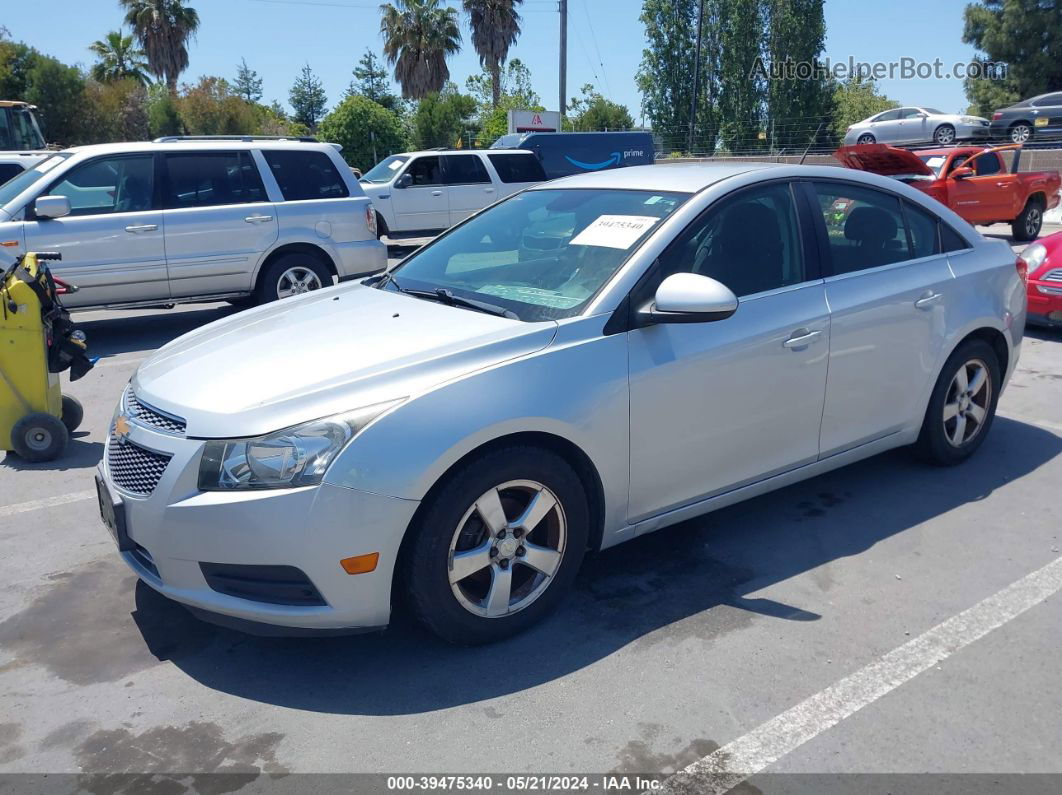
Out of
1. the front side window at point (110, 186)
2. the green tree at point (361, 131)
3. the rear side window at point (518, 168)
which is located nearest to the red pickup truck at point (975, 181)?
the rear side window at point (518, 168)

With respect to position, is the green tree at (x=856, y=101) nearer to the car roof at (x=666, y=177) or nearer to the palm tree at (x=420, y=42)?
the palm tree at (x=420, y=42)

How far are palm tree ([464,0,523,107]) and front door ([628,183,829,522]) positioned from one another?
40.9 m

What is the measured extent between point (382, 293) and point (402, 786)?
2.33m

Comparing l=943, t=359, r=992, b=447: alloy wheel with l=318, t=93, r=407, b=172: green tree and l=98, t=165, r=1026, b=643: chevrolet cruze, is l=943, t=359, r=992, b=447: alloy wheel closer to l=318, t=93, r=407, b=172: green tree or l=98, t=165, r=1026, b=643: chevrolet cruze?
l=98, t=165, r=1026, b=643: chevrolet cruze

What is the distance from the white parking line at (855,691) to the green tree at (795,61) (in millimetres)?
52754

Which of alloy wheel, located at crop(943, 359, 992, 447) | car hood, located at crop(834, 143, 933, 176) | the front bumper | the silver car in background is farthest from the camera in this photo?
the silver car in background

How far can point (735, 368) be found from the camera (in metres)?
3.81

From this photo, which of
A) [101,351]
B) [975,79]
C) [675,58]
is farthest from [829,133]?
[101,351]

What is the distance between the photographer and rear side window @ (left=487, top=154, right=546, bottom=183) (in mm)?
17469

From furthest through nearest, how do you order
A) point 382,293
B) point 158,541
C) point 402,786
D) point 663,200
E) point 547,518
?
point 382,293 → point 663,200 → point 547,518 → point 158,541 → point 402,786

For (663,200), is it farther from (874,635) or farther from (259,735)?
(259,735)

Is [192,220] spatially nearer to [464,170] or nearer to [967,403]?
[967,403]

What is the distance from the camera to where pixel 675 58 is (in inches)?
2226

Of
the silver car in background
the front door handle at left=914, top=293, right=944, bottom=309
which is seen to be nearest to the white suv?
the front door handle at left=914, top=293, right=944, bottom=309
